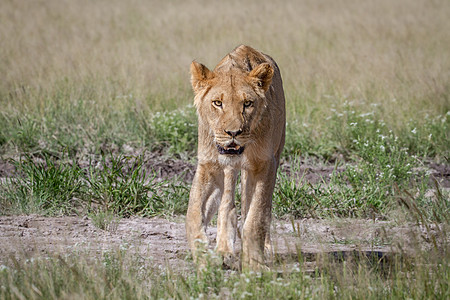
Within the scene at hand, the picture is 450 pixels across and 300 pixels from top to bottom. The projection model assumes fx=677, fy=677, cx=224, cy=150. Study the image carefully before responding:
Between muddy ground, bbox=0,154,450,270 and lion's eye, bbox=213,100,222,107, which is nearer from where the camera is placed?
lion's eye, bbox=213,100,222,107

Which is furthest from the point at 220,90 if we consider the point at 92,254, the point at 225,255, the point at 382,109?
the point at 382,109

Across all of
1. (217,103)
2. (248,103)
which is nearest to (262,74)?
(248,103)

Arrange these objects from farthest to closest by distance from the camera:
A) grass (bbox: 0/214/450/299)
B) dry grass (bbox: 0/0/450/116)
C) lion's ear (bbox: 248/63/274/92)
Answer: dry grass (bbox: 0/0/450/116)
lion's ear (bbox: 248/63/274/92)
grass (bbox: 0/214/450/299)

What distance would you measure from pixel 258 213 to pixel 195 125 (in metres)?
3.98

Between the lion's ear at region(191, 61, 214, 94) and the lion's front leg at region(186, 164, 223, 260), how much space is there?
59 centimetres

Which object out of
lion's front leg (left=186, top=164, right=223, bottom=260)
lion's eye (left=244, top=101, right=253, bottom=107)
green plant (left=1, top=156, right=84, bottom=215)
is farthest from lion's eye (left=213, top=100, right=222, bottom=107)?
green plant (left=1, top=156, right=84, bottom=215)

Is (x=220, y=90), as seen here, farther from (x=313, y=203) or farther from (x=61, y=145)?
(x=61, y=145)

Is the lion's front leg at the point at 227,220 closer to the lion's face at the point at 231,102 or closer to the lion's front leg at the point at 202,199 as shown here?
the lion's front leg at the point at 202,199

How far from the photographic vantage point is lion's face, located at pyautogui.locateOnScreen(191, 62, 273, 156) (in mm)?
4547

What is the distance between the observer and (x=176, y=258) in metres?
5.10

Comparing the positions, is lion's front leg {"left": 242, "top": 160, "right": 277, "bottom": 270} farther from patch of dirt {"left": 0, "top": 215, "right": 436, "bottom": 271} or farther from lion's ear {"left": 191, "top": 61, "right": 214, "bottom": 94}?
lion's ear {"left": 191, "top": 61, "right": 214, "bottom": 94}

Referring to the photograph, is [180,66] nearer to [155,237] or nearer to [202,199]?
[155,237]

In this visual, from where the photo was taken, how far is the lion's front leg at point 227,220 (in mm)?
4918

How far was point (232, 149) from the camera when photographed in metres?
4.59
